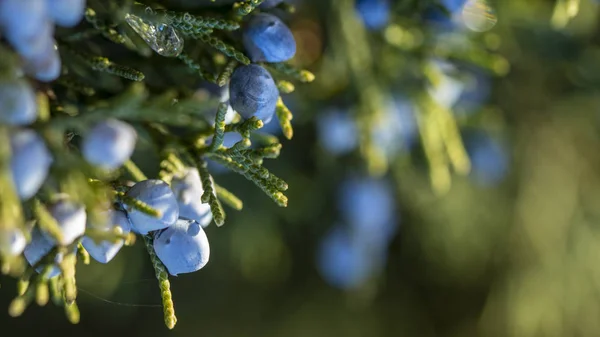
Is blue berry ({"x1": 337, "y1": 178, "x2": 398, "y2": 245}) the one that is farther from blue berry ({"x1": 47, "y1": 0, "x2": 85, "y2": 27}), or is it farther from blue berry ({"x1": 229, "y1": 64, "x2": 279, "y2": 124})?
blue berry ({"x1": 47, "y1": 0, "x2": 85, "y2": 27})

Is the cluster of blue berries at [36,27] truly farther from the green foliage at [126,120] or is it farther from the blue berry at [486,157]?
the blue berry at [486,157]

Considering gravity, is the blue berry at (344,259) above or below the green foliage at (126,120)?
below

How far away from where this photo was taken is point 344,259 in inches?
62.6

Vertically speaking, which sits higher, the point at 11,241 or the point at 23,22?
the point at 23,22

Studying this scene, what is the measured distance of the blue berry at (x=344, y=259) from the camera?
62.8 inches

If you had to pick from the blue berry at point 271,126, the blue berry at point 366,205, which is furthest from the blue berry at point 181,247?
the blue berry at point 366,205

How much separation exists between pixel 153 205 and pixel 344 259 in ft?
3.24

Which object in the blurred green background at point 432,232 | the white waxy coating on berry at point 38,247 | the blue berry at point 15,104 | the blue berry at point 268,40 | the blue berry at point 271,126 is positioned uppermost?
the blue berry at point 15,104

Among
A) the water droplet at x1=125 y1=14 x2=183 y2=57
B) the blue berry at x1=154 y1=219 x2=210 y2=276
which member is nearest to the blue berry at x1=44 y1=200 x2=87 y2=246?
the blue berry at x1=154 y1=219 x2=210 y2=276

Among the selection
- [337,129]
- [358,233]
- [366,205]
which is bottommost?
[358,233]

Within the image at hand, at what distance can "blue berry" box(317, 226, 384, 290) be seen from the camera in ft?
5.23

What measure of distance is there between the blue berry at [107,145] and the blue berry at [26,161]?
0.04 metres

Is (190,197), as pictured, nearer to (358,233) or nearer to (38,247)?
(38,247)

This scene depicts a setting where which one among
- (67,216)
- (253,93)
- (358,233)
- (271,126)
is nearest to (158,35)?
(253,93)
